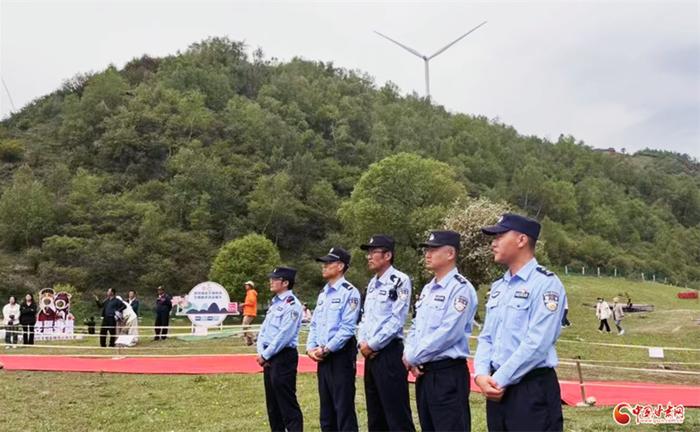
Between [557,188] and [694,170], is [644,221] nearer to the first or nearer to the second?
[557,188]

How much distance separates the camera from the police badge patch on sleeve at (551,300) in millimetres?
3484

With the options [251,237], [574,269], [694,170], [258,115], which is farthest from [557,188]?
[694,170]

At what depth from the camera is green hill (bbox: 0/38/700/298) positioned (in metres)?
55.1

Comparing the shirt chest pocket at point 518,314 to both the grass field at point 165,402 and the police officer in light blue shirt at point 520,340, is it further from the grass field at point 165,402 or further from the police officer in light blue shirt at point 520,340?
the grass field at point 165,402

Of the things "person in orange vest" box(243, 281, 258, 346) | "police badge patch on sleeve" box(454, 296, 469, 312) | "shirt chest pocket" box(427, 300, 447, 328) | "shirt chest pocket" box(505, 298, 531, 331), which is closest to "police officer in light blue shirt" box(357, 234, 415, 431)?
"shirt chest pocket" box(427, 300, 447, 328)

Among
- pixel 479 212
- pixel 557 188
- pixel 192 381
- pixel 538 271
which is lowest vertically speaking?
pixel 192 381

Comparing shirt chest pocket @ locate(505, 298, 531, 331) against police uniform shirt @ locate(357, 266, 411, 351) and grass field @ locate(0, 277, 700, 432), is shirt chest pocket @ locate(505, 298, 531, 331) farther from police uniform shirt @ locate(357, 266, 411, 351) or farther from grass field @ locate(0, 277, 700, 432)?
grass field @ locate(0, 277, 700, 432)

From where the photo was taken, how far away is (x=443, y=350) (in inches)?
166

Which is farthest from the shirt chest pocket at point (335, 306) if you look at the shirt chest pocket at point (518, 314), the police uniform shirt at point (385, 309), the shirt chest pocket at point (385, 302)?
the shirt chest pocket at point (518, 314)

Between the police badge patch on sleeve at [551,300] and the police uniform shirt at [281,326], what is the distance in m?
3.17

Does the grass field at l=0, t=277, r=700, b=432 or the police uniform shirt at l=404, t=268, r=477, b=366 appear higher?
the police uniform shirt at l=404, t=268, r=477, b=366

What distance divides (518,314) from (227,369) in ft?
29.2

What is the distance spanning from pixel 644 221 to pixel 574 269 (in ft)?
99.6

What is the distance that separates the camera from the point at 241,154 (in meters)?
76.4
